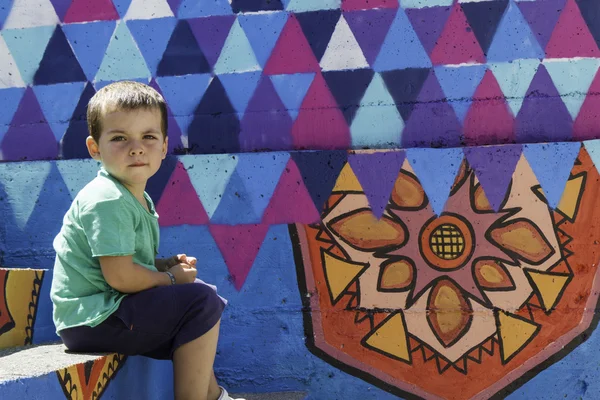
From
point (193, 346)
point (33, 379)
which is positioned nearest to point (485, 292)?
point (193, 346)

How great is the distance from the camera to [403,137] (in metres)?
3.41

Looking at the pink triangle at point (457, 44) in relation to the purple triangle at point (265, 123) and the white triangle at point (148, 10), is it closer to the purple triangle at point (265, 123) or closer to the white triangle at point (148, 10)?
the purple triangle at point (265, 123)

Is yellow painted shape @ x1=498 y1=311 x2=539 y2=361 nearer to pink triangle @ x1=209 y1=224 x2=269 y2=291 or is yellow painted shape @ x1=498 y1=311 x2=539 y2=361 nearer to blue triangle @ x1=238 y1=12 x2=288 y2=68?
pink triangle @ x1=209 y1=224 x2=269 y2=291

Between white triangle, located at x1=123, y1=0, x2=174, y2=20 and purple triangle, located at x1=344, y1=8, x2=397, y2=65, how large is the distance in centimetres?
85

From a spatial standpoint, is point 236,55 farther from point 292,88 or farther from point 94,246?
point 94,246

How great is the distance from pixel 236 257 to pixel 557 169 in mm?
1427

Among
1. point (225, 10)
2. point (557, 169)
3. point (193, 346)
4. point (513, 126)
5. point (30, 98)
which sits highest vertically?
point (225, 10)

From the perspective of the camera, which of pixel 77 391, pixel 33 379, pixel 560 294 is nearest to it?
pixel 33 379

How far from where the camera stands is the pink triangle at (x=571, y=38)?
10.9ft

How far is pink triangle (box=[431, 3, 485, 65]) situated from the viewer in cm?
338

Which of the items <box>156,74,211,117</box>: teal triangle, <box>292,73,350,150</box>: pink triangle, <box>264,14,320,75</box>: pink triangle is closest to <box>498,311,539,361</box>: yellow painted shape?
<box>292,73,350,150</box>: pink triangle

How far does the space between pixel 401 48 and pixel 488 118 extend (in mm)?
489

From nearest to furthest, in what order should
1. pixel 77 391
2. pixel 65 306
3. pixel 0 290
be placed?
pixel 77 391
pixel 65 306
pixel 0 290

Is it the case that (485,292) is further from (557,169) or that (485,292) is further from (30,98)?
(30,98)
